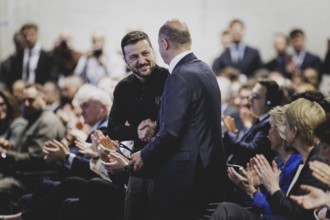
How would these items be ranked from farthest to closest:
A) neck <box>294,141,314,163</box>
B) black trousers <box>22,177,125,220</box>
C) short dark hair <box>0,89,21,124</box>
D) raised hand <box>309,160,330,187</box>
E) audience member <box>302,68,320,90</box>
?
1. audience member <box>302,68,320,90</box>
2. short dark hair <box>0,89,21,124</box>
3. black trousers <box>22,177,125,220</box>
4. neck <box>294,141,314,163</box>
5. raised hand <box>309,160,330,187</box>

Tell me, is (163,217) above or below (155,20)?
below

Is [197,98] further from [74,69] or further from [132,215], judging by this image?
→ [74,69]

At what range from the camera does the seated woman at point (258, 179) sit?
163 inches

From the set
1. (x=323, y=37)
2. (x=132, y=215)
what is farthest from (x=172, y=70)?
(x=323, y=37)

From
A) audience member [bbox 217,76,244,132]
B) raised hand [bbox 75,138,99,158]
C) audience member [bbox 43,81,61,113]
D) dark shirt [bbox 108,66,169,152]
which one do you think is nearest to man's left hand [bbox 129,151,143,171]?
dark shirt [bbox 108,66,169,152]

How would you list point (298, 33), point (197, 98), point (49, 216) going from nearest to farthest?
point (197, 98) → point (49, 216) → point (298, 33)

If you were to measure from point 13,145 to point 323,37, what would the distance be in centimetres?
508

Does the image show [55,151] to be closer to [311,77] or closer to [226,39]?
[311,77]

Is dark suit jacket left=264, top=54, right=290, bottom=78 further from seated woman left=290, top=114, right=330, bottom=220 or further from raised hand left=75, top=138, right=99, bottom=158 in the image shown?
seated woman left=290, top=114, right=330, bottom=220

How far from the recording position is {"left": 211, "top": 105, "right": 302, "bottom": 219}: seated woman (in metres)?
4.13

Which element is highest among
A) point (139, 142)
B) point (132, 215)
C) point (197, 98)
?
point (197, 98)

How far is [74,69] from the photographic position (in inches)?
378

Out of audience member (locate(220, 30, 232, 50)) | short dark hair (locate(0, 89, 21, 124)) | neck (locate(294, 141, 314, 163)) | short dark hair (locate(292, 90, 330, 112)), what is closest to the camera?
neck (locate(294, 141, 314, 163))

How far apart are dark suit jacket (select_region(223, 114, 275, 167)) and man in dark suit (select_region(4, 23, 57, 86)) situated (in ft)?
14.8
